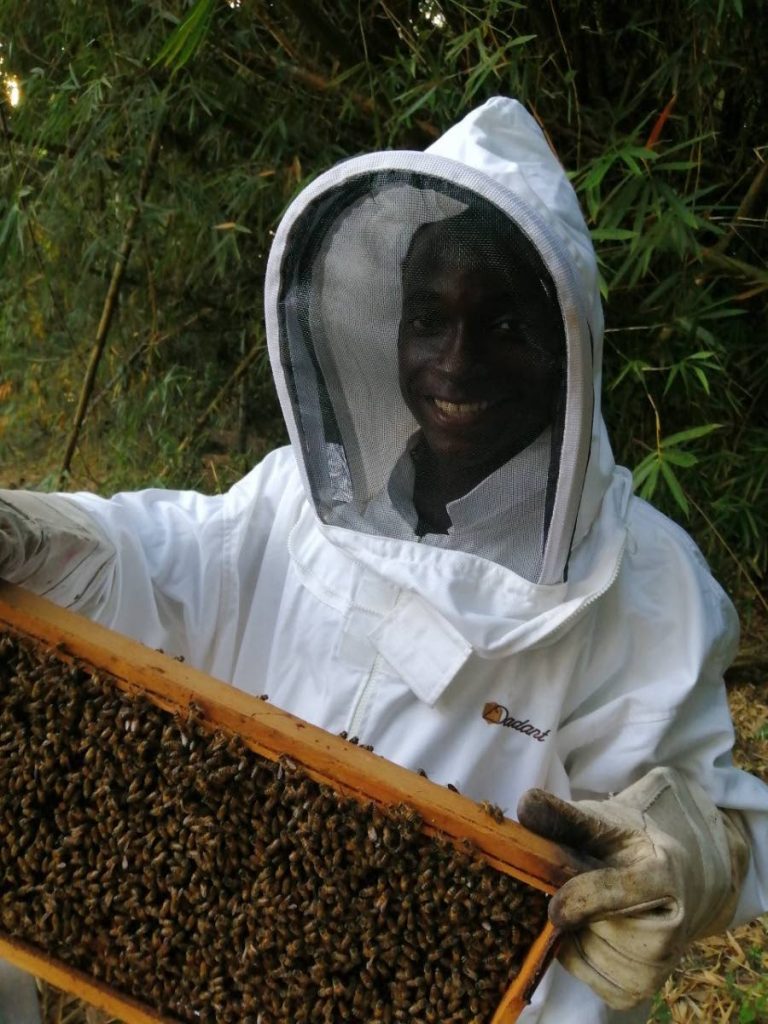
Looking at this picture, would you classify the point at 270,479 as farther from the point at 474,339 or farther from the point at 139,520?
the point at 474,339

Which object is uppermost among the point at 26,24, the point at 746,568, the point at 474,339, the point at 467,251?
the point at 26,24

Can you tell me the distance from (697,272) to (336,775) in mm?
2579

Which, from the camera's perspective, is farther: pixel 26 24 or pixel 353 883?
pixel 26 24

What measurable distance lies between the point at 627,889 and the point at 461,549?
29.2 inches

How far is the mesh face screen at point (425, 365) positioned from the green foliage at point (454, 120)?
3.81 ft

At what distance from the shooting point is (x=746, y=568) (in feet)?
13.9

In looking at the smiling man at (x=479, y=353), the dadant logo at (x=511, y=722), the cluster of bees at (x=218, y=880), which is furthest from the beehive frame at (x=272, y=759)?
the smiling man at (x=479, y=353)

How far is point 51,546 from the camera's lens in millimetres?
1624

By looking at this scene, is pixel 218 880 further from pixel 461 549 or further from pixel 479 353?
pixel 479 353

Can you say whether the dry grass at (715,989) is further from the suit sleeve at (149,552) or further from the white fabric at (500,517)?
the white fabric at (500,517)

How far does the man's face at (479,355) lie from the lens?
1670mm

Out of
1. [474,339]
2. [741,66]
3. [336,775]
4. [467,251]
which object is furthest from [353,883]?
[741,66]

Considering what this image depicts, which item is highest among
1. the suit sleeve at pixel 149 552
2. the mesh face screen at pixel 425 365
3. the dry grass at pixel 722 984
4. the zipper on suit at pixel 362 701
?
the mesh face screen at pixel 425 365

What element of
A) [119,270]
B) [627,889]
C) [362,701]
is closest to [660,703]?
[627,889]
